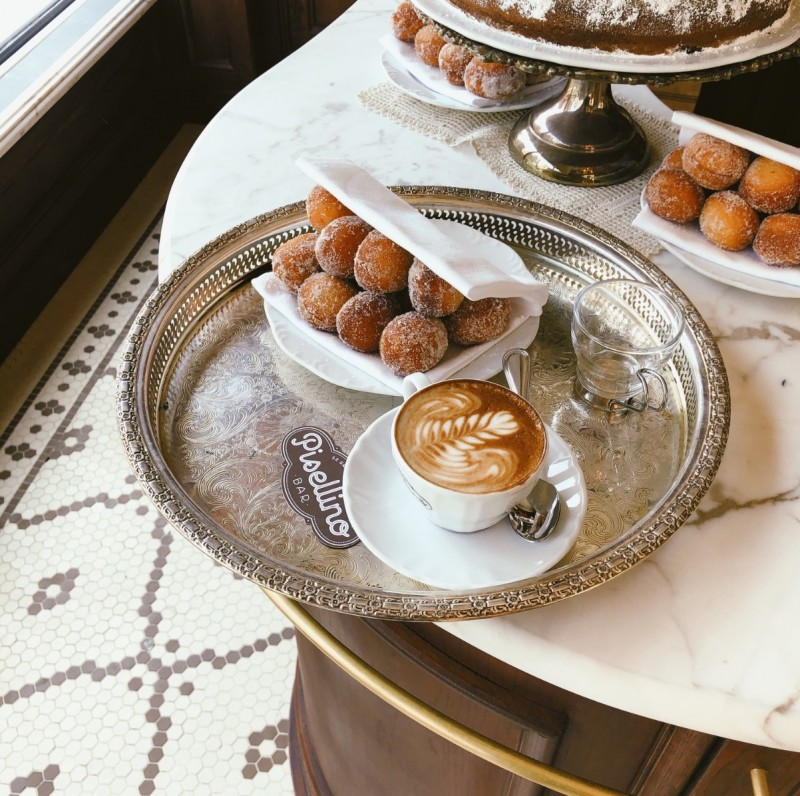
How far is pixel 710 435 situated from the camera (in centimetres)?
65

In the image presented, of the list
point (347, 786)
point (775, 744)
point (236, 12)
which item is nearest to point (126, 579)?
point (347, 786)

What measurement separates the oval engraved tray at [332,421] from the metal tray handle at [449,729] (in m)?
0.07

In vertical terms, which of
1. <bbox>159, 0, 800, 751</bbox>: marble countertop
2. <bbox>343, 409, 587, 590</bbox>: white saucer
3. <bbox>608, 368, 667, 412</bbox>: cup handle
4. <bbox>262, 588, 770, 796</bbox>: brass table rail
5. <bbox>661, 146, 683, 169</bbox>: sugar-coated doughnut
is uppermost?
<bbox>661, 146, 683, 169</bbox>: sugar-coated doughnut

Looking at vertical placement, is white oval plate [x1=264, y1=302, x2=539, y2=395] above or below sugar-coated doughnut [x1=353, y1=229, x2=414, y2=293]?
below

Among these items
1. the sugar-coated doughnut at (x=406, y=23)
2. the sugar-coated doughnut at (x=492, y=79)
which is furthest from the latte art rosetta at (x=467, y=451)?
the sugar-coated doughnut at (x=406, y=23)

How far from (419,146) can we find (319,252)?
1.18ft

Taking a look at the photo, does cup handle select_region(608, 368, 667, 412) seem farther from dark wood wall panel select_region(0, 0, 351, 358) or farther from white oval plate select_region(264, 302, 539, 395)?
dark wood wall panel select_region(0, 0, 351, 358)

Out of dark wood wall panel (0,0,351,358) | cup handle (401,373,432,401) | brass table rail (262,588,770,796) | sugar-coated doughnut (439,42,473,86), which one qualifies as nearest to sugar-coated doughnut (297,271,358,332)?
cup handle (401,373,432,401)

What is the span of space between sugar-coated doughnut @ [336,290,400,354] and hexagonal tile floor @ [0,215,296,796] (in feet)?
2.51

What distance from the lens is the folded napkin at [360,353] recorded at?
2.33 ft

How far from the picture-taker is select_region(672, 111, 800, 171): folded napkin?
77cm

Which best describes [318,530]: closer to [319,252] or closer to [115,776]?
[319,252]

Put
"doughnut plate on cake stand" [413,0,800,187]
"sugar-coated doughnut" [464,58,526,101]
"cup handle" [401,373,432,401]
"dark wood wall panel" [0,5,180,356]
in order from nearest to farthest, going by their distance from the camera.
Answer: "cup handle" [401,373,432,401] < "doughnut plate on cake stand" [413,0,800,187] < "sugar-coated doughnut" [464,58,526,101] < "dark wood wall panel" [0,5,180,356]

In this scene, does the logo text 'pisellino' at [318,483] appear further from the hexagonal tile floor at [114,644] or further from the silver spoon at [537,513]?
the hexagonal tile floor at [114,644]
